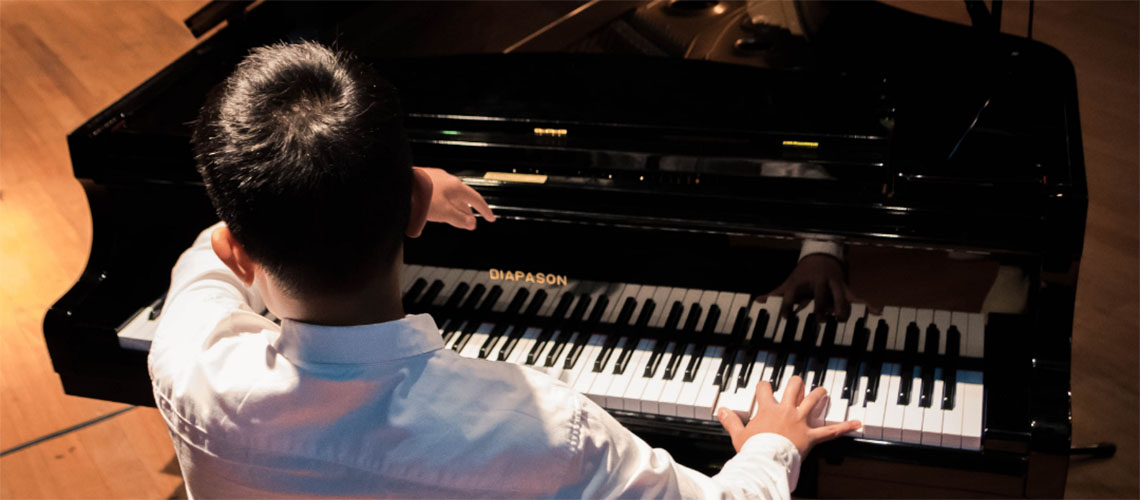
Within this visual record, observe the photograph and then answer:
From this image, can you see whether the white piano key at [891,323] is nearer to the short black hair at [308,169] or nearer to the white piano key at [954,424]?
the white piano key at [954,424]

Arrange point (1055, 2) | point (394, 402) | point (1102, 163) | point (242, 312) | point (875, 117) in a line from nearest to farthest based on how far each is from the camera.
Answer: point (394, 402), point (242, 312), point (875, 117), point (1102, 163), point (1055, 2)

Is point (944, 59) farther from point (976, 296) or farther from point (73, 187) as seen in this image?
point (73, 187)

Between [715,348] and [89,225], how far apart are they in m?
3.05

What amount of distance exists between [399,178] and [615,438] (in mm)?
417

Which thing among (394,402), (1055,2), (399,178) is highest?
(399,178)

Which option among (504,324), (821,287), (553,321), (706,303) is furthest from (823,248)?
(504,324)

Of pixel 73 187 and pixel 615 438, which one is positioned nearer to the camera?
pixel 615 438

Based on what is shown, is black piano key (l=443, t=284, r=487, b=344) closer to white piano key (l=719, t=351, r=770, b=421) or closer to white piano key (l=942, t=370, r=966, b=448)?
white piano key (l=719, t=351, r=770, b=421)

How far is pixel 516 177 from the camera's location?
90.0 inches

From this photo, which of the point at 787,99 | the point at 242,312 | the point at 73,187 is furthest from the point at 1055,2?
the point at 73,187

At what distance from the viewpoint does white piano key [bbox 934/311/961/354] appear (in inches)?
80.3

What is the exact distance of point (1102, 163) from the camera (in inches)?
152

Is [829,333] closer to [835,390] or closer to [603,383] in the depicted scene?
[835,390]

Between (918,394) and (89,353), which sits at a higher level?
(89,353)
